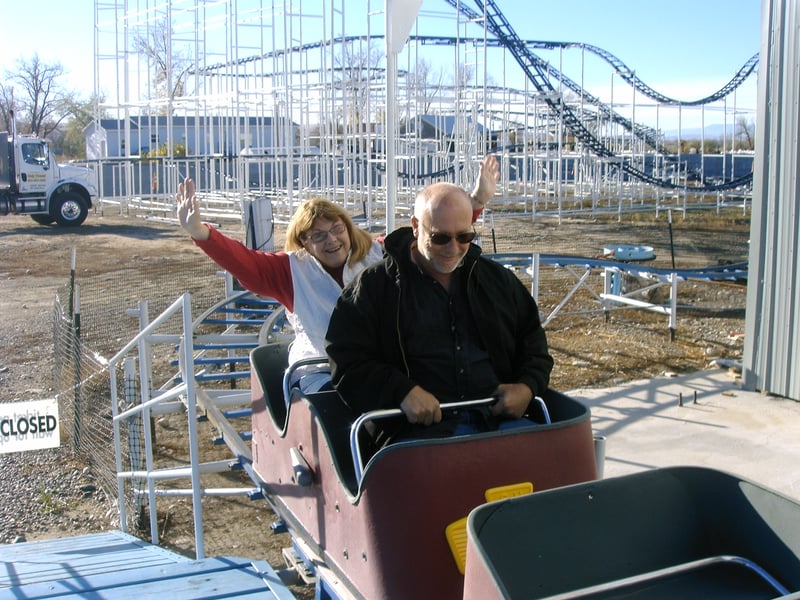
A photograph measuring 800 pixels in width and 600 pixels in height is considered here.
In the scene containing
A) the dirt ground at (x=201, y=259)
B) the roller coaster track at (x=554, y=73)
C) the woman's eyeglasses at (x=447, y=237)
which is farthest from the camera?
the roller coaster track at (x=554, y=73)

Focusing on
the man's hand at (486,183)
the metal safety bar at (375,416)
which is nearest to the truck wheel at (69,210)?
the man's hand at (486,183)

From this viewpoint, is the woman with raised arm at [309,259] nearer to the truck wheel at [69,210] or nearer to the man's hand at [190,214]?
the man's hand at [190,214]

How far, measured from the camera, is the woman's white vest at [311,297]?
3758mm

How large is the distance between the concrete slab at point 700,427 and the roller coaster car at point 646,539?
2875 millimetres

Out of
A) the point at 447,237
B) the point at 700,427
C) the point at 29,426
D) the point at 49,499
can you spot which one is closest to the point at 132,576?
the point at 447,237

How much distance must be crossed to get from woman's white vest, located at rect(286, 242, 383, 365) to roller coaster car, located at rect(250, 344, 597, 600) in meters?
0.67

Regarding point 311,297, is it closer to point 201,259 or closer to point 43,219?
point 201,259

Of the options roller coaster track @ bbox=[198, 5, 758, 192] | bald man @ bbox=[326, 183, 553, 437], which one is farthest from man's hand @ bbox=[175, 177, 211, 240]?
roller coaster track @ bbox=[198, 5, 758, 192]

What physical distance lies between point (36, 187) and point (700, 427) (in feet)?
74.6

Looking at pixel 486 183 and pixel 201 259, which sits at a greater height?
pixel 486 183

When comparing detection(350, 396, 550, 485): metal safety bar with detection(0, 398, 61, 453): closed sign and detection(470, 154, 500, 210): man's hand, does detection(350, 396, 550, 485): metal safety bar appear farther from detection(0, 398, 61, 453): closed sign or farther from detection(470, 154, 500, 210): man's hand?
detection(0, 398, 61, 453): closed sign

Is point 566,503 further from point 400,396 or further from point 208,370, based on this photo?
point 208,370

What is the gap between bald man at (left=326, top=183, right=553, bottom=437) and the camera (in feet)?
9.38

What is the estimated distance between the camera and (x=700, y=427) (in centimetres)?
615
